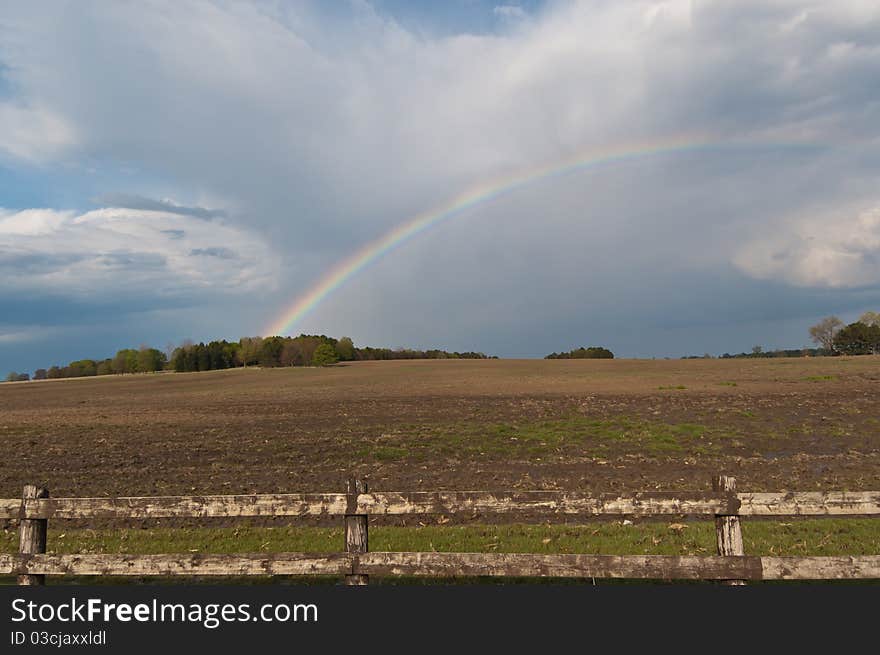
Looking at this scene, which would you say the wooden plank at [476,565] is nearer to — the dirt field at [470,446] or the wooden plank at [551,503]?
the wooden plank at [551,503]

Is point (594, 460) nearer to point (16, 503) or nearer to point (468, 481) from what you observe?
point (468, 481)

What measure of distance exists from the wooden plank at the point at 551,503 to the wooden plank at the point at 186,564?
2.55 feet

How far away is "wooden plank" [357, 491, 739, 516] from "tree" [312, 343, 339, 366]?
15075cm

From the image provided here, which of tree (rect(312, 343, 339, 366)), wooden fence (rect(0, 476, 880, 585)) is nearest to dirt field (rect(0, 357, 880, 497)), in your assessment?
wooden fence (rect(0, 476, 880, 585))

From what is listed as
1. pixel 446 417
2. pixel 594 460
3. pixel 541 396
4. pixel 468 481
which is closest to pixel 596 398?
pixel 541 396

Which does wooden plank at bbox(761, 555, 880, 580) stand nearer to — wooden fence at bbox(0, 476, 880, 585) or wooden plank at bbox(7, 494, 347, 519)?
wooden fence at bbox(0, 476, 880, 585)

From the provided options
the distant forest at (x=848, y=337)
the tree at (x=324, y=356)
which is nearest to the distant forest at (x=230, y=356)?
the tree at (x=324, y=356)

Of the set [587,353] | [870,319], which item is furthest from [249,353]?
[870,319]

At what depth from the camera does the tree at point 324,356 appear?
15550cm

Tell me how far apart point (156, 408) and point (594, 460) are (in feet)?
133

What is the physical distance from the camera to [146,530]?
1249 centimetres

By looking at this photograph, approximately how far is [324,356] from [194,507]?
493ft

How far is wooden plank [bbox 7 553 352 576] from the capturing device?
7.23 m

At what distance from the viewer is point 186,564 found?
288 inches
